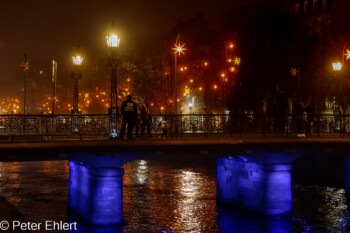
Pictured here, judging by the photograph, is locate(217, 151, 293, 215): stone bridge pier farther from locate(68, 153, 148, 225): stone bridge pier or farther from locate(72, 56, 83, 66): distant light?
locate(72, 56, 83, 66): distant light

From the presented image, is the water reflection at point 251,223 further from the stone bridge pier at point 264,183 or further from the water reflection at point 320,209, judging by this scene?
the water reflection at point 320,209

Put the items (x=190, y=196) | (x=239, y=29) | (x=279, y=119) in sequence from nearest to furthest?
(x=279, y=119), (x=190, y=196), (x=239, y=29)

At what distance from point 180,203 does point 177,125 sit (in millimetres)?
6611

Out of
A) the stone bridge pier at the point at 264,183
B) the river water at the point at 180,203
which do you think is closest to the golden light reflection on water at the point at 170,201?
the river water at the point at 180,203

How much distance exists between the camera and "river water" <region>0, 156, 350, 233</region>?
22.7 metres

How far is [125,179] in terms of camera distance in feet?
126

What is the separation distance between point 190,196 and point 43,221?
10121 millimetres

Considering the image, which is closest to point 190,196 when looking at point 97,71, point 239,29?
point 239,29

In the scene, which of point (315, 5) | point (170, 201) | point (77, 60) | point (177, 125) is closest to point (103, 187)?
point (177, 125)

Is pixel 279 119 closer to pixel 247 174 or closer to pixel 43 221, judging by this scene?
pixel 247 174

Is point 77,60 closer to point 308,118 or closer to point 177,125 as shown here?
point 177,125

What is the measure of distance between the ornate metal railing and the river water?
13.6 ft

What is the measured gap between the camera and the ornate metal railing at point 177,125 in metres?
20.1

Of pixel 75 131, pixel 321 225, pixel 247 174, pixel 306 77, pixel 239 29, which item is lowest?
pixel 321 225
